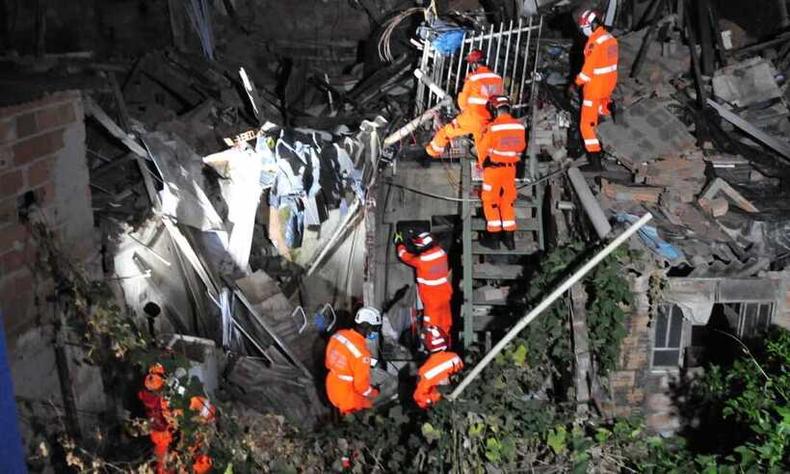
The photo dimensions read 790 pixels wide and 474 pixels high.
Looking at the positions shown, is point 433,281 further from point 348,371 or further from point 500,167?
point 348,371

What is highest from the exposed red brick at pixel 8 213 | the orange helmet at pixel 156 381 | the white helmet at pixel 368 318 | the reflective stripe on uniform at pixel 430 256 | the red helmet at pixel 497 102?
the red helmet at pixel 497 102

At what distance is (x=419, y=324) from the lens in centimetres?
1116

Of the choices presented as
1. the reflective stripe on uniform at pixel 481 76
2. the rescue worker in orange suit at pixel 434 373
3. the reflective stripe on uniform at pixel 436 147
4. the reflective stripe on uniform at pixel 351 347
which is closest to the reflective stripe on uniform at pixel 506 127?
the reflective stripe on uniform at pixel 481 76

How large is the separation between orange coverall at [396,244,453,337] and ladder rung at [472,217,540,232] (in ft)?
1.85

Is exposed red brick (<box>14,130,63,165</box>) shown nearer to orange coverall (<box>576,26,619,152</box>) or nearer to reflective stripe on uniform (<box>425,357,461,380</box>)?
reflective stripe on uniform (<box>425,357,461,380</box>)

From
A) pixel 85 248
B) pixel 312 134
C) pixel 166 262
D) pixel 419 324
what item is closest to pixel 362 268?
pixel 419 324

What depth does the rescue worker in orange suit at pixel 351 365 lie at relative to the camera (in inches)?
331

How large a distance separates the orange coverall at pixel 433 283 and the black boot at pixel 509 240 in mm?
793

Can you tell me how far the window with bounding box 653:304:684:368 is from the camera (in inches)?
382

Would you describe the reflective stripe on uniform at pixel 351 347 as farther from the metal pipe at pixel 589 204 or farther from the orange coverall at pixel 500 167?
the metal pipe at pixel 589 204

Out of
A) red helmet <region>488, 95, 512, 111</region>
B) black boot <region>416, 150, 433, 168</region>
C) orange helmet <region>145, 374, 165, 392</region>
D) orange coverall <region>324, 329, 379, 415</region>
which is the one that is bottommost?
orange coverall <region>324, 329, 379, 415</region>

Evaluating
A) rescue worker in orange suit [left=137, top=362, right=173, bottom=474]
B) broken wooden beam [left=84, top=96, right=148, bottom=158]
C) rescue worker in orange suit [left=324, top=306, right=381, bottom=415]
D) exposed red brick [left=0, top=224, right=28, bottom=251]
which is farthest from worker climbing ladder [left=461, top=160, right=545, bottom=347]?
exposed red brick [left=0, top=224, right=28, bottom=251]

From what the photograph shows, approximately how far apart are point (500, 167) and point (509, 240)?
95 centimetres

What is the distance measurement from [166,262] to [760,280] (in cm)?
715
